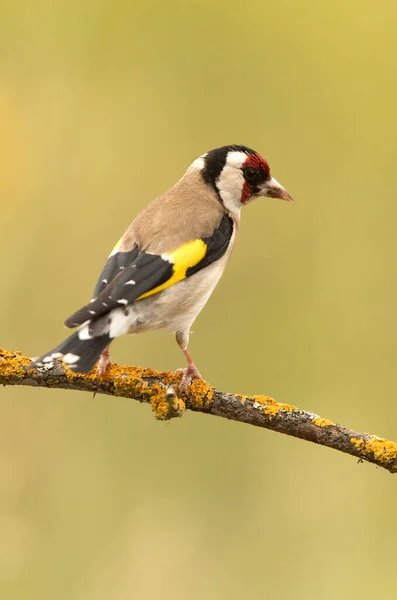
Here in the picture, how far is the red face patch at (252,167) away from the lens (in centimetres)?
429

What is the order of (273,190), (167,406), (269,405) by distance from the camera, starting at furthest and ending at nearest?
(273,190) < (269,405) < (167,406)

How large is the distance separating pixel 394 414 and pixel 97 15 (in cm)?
333

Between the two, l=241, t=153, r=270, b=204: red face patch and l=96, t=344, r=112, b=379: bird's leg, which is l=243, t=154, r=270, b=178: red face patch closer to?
l=241, t=153, r=270, b=204: red face patch

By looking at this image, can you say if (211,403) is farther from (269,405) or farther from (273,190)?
(273,190)

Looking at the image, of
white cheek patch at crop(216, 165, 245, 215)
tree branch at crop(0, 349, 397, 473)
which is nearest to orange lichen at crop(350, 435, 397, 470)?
tree branch at crop(0, 349, 397, 473)

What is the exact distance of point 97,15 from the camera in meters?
6.25

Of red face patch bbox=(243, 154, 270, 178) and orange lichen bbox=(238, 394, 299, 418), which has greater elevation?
red face patch bbox=(243, 154, 270, 178)

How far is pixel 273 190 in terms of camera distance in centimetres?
436

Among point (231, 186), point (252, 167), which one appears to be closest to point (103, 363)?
point (231, 186)

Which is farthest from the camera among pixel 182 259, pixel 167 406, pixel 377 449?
pixel 182 259

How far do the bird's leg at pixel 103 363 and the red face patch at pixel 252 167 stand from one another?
4.19ft

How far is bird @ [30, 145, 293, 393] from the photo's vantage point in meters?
3.20

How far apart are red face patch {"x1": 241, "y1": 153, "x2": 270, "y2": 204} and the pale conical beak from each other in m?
0.05

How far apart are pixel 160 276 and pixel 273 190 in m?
1.15
